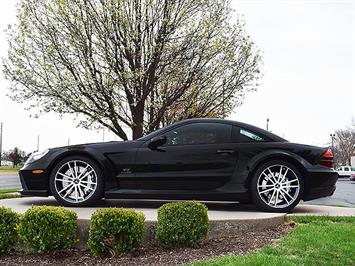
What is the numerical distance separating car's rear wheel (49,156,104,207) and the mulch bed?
1523 mm

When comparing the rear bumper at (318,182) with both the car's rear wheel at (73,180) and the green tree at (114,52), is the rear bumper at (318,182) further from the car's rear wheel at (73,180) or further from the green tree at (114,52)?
the green tree at (114,52)

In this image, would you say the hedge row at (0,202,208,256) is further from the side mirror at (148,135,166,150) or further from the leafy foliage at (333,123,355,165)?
the leafy foliage at (333,123,355,165)

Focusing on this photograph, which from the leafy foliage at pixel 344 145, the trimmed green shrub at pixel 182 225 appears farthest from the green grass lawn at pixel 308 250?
the leafy foliage at pixel 344 145

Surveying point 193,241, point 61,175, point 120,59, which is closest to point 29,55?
point 120,59

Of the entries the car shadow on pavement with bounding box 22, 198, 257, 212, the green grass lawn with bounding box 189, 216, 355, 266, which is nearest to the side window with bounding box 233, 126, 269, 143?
the car shadow on pavement with bounding box 22, 198, 257, 212

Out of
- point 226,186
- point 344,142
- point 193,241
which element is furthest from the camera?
point 344,142

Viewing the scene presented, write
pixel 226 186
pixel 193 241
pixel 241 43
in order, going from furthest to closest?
pixel 241 43 < pixel 226 186 < pixel 193 241

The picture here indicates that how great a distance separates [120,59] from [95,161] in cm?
992

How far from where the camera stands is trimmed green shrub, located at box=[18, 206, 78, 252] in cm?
482

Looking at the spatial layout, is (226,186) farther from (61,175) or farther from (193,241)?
(61,175)

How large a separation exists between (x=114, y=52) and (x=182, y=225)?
11.8 meters

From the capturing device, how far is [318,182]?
6371 millimetres

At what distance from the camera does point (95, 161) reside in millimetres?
6562

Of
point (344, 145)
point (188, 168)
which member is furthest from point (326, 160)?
point (344, 145)
